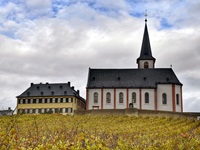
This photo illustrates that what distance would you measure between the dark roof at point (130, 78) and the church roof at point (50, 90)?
13298 mm

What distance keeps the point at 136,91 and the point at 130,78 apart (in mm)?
3862

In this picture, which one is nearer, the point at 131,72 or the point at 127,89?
the point at 127,89

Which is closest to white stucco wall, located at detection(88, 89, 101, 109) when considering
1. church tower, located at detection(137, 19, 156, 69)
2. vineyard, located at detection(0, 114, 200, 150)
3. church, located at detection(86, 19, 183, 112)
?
church, located at detection(86, 19, 183, 112)

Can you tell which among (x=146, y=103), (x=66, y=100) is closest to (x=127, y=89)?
(x=146, y=103)

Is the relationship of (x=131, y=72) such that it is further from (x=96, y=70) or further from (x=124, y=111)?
(x=124, y=111)

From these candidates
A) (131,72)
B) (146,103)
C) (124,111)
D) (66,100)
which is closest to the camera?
(124,111)

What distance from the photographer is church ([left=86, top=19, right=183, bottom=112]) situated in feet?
218

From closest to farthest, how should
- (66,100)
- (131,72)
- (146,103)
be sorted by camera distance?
1. (146,103)
2. (131,72)
3. (66,100)

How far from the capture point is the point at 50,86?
280 feet

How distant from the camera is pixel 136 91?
6756 centimetres

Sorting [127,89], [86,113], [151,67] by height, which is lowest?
[86,113]

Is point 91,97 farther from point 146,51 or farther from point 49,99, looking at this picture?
point 49,99

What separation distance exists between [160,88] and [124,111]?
15221 mm

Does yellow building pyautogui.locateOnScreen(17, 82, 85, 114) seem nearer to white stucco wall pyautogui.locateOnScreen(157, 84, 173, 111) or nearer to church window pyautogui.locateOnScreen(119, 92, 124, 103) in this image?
church window pyautogui.locateOnScreen(119, 92, 124, 103)
